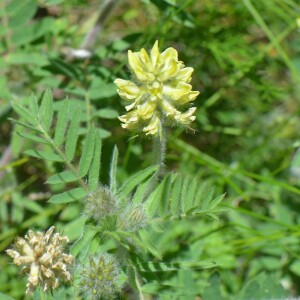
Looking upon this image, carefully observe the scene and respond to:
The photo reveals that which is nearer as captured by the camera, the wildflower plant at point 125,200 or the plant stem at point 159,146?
the wildflower plant at point 125,200

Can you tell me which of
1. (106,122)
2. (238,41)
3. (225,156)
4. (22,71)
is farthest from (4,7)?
(225,156)

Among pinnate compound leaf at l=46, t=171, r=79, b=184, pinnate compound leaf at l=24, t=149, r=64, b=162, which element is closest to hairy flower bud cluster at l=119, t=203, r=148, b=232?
pinnate compound leaf at l=46, t=171, r=79, b=184

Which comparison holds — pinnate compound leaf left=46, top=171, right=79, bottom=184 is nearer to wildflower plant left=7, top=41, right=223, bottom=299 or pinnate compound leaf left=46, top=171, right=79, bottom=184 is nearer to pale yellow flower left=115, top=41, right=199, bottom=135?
wildflower plant left=7, top=41, right=223, bottom=299

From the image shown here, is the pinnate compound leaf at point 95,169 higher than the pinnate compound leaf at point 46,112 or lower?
lower

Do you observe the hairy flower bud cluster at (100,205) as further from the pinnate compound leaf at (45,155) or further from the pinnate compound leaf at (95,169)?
the pinnate compound leaf at (45,155)

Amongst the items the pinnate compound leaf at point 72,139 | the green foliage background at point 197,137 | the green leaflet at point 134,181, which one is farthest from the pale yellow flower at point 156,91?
the green foliage background at point 197,137
